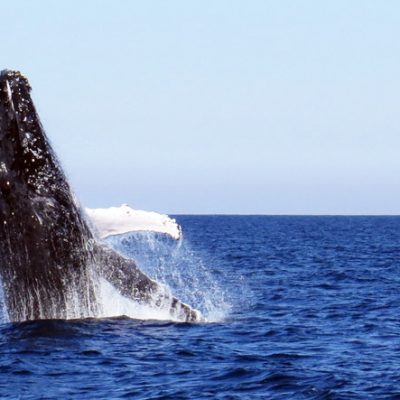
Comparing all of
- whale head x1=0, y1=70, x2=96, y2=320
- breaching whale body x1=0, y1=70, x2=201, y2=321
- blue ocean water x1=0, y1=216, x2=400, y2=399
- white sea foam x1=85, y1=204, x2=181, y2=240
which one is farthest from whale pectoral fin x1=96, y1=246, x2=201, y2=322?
white sea foam x1=85, y1=204, x2=181, y2=240

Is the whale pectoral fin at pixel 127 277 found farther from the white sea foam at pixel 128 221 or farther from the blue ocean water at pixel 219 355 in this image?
the white sea foam at pixel 128 221

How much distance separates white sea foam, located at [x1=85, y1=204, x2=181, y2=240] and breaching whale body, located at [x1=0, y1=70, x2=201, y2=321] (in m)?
1.02

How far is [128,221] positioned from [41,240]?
85.0 inches

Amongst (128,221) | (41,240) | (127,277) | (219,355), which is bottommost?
(219,355)

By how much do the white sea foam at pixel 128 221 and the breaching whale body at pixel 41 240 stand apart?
3.34 feet

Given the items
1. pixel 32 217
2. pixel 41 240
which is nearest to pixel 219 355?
pixel 41 240

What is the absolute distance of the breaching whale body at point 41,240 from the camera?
1575cm

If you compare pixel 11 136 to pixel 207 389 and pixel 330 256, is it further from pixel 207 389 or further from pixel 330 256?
pixel 330 256

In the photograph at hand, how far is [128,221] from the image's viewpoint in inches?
703

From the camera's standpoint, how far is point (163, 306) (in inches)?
675

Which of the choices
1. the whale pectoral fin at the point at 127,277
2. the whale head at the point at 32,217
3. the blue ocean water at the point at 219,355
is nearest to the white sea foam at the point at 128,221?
the blue ocean water at the point at 219,355

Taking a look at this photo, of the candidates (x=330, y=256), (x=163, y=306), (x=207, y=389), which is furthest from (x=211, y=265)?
(x=207, y=389)

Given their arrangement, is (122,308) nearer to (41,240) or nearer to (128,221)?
(128,221)

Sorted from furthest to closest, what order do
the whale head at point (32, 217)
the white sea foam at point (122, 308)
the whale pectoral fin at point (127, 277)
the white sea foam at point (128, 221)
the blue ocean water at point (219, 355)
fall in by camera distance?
the white sea foam at point (128, 221), the white sea foam at point (122, 308), the whale pectoral fin at point (127, 277), the whale head at point (32, 217), the blue ocean water at point (219, 355)
